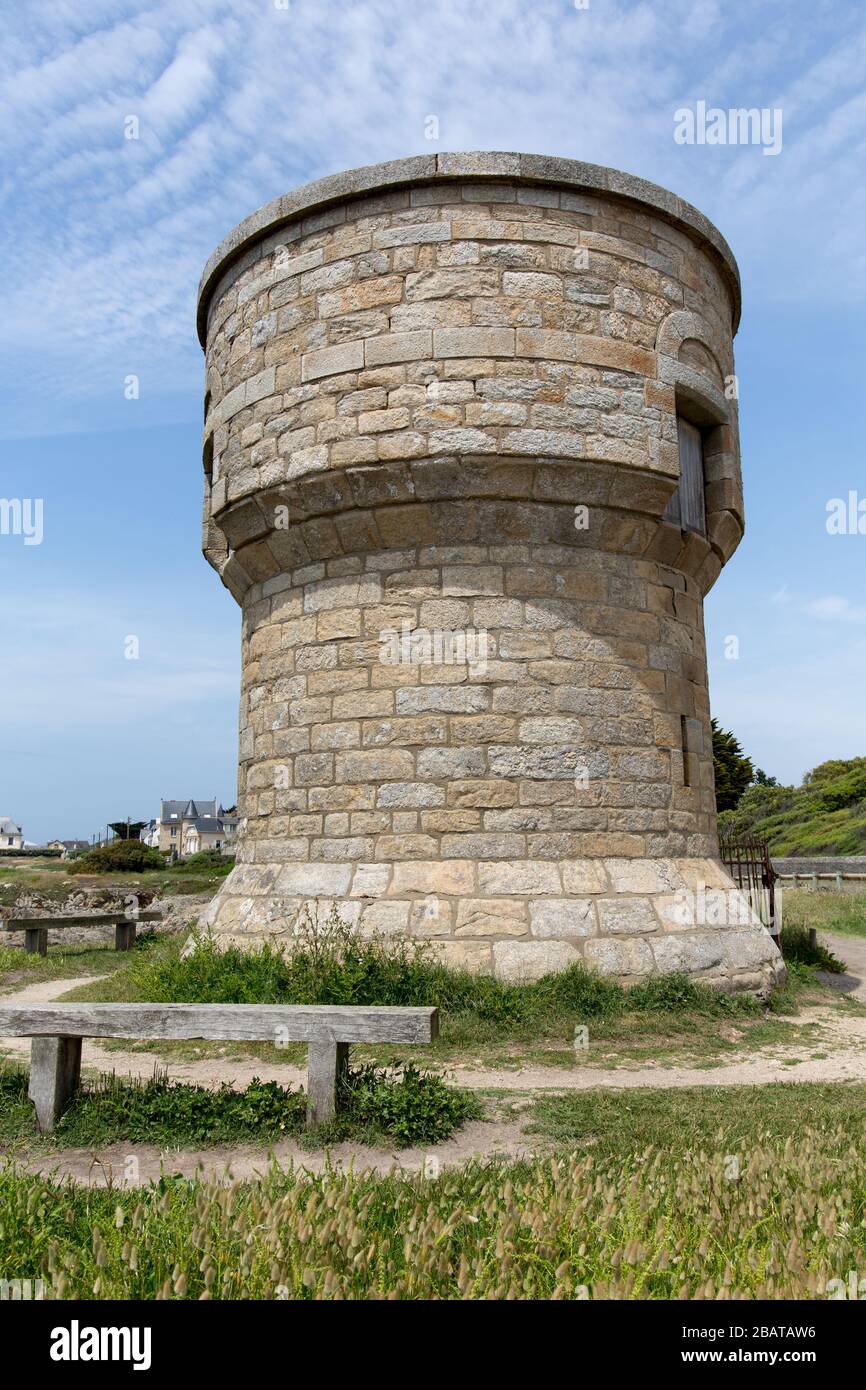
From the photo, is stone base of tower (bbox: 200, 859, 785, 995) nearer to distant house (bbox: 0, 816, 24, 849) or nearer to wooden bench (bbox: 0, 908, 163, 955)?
wooden bench (bbox: 0, 908, 163, 955)

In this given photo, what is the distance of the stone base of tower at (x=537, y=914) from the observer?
275 inches

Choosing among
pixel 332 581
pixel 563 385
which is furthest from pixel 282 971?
pixel 563 385

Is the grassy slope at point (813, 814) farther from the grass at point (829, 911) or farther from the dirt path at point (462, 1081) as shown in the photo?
the dirt path at point (462, 1081)

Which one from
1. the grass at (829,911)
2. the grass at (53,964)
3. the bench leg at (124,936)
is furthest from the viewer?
the grass at (829,911)

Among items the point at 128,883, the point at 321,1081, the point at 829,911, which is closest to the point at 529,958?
the point at 321,1081

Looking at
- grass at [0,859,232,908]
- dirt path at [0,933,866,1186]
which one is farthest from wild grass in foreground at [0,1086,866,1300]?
grass at [0,859,232,908]

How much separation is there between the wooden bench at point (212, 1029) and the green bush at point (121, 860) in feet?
109

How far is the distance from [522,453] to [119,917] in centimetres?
856

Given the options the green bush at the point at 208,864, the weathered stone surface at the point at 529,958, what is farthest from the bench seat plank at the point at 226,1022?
the green bush at the point at 208,864

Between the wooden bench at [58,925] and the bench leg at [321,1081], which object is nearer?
the bench leg at [321,1081]

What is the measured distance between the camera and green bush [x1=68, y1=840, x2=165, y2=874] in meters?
36.9

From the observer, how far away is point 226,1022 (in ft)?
15.6
